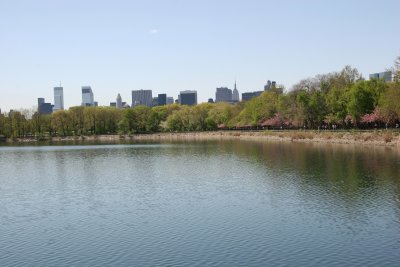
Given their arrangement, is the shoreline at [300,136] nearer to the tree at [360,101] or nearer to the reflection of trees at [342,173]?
the reflection of trees at [342,173]

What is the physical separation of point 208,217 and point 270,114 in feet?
330

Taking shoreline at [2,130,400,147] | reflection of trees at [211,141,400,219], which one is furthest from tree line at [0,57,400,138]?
reflection of trees at [211,141,400,219]

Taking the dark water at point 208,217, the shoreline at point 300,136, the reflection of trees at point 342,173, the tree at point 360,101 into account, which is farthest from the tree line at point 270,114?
the dark water at point 208,217

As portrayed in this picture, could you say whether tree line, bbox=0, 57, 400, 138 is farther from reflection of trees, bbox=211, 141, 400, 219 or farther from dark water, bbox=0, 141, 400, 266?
dark water, bbox=0, 141, 400, 266

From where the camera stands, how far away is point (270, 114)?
126 metres

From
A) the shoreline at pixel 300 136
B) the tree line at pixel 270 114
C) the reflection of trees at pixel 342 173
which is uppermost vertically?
the tree line at pixel 270 114

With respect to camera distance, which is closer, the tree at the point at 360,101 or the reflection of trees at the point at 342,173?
the reflection of trees at the point at 342,173

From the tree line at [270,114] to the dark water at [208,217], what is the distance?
3810 cm

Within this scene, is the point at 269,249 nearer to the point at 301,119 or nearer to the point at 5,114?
the point at 301,119

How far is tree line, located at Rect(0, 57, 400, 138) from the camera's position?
87.6m

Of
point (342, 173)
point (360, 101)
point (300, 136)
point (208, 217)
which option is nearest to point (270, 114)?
point (300, 136)

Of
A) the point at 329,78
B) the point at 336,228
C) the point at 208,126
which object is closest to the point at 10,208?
the point at 336,228

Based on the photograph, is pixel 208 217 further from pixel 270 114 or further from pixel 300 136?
pixel 270 114

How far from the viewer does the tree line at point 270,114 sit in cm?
8756
